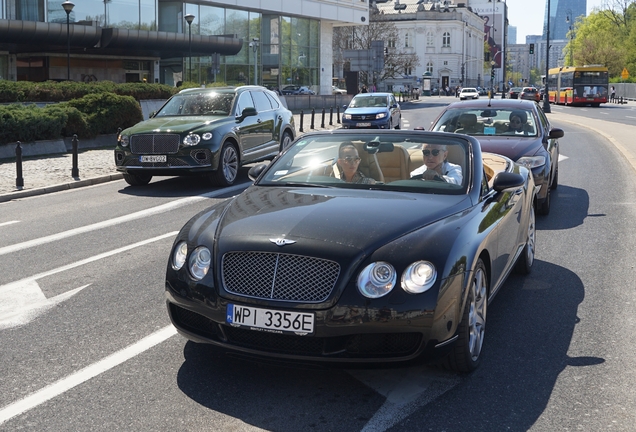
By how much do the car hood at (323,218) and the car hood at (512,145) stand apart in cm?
563

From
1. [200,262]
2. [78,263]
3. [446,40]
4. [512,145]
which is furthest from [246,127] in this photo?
[446,40]

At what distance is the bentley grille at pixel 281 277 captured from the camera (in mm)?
4312

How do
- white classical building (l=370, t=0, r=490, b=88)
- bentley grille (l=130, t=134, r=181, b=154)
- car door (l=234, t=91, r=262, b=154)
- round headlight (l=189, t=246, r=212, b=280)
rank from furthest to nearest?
white classical building (l=370, t=0, r=490, b=88) < car door (l=234, t=91, r=262, b=154) < bentley grille (l=130, t=134, r=181, b=154) < round headlight (l=189, t=246, r=212, b=280)

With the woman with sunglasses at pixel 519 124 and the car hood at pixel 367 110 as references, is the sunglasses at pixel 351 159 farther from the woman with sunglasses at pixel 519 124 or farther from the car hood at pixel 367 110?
the car hood at pixel 367 110

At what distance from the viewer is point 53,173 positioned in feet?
55.6

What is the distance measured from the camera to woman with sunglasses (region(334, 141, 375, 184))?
584cm

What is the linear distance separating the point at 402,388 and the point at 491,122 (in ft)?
26.2

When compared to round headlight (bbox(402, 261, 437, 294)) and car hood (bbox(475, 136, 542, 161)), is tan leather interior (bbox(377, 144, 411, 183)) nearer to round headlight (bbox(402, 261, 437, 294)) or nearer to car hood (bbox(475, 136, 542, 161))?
round headlight (bbox(402, 261, 437, 294))

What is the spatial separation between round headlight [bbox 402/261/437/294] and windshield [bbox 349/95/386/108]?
28.9 metres

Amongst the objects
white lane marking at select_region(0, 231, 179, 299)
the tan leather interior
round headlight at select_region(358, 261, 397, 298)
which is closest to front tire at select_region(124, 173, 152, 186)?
white lane marking at select_region(0, 231, 179, 299)

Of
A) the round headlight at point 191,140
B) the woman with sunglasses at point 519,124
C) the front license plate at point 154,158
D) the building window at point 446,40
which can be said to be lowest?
the front license plate at point 154,158

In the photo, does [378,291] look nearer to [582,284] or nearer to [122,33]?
[582,284]

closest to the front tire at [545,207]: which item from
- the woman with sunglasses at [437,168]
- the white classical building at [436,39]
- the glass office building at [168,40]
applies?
the woman with sunglasses at [437,168]

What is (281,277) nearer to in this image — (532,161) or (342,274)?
(342,274)
